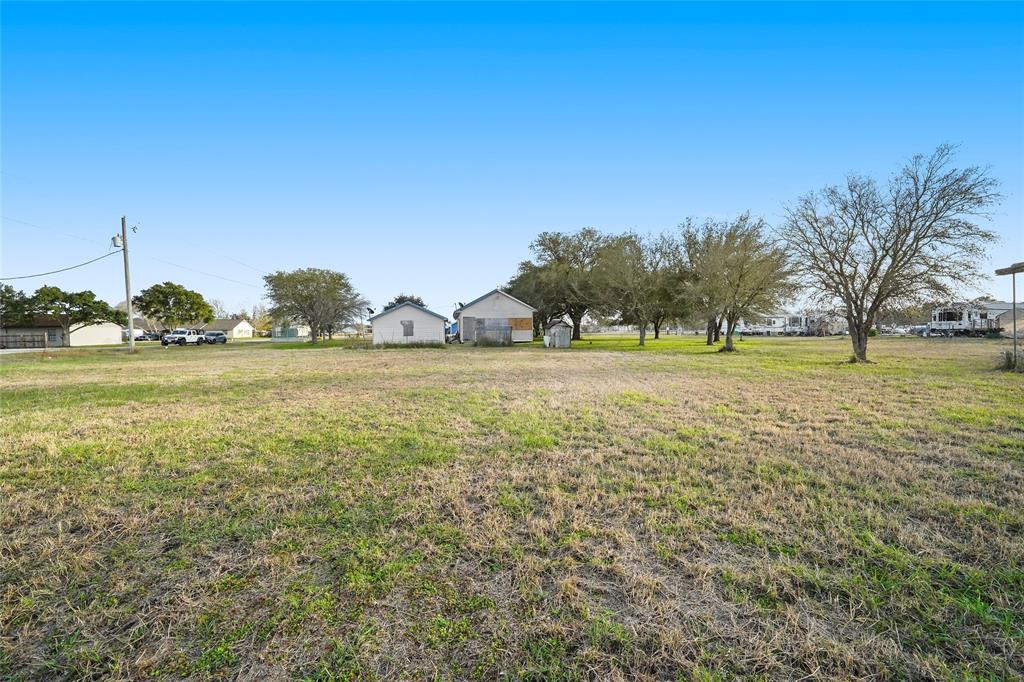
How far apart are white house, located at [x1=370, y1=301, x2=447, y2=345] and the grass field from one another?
2971 cm

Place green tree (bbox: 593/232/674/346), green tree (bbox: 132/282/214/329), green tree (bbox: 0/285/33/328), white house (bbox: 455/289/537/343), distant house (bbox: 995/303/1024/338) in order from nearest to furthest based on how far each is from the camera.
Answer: green tree (bbox: 593/232/674/346), green tree (bbox: 0/285/33/328), white house (bbox: 455/289/537/343), distant house (bbox: 995/303/1024/338), green tree (bbox: 132/282/214/329)

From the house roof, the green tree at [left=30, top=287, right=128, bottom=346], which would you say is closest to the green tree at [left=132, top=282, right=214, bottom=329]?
the green tree at [left=30, top=287, right=128, bottom=346]

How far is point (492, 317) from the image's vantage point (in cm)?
3975

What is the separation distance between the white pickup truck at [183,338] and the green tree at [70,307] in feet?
19.6

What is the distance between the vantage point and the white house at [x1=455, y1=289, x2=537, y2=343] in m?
39.5

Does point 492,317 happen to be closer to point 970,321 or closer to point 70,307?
point 70,307

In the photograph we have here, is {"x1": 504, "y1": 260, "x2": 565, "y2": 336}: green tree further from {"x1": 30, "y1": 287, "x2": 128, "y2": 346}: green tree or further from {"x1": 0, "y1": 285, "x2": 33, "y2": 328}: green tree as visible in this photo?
{"x1": 0, "y1": 285, "x2": 33, "y2": 328}: green tree

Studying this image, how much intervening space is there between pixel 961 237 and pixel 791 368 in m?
7.66

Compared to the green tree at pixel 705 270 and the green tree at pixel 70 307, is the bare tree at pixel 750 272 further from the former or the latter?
the green tree at pixel 70 307

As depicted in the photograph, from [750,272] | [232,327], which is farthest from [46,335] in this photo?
[750,272]

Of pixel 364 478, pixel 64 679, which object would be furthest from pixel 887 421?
pixel 64 679

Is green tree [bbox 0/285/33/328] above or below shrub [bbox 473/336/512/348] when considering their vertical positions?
above

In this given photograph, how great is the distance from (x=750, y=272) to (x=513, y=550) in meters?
26.0

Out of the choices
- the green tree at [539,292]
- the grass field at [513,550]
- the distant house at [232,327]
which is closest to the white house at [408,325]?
the green tree at [539,292]
